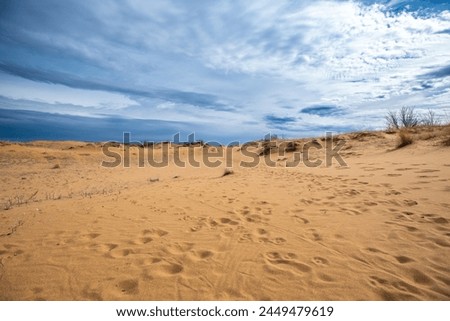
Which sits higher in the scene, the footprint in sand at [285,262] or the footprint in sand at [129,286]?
the footprint in sand at [285,262]

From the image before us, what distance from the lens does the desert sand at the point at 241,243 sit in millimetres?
2658

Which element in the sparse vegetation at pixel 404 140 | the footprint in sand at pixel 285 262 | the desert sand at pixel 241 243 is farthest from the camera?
the sparse vegetation at pixel 404 140

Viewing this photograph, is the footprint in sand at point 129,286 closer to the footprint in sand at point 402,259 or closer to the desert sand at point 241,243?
the desert sand at point 241,243

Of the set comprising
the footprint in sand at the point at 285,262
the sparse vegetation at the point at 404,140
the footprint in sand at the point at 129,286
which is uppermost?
the sparse vegetation at the point at 404,140

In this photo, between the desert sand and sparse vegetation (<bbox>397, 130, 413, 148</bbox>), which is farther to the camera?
sparse vegetation (<bbox>397, 130, 413, 148</bbox>)

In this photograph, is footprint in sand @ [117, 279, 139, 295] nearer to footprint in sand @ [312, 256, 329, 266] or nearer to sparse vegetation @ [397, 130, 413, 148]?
footprint in sand @ [312, 256, 329, 266]

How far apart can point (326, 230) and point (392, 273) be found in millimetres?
1179

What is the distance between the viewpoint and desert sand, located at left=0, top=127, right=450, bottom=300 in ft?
8.72

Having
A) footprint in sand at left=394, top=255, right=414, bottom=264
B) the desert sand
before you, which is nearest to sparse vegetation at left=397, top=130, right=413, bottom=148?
the desert sand

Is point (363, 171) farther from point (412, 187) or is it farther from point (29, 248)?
point (29, 248)

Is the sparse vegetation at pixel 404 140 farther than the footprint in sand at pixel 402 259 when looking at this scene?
Yes

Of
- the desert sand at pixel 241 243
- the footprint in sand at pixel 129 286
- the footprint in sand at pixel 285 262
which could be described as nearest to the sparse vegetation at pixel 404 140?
the desert sand at pixel 241 243

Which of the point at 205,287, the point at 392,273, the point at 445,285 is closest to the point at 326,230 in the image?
the point at 392,273

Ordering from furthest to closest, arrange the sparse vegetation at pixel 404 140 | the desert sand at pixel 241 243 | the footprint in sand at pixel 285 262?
1. the sparse vegetation at pixel 404 140
2. the footprint in sand at pixel 285 262
3. the desert sand at pixel 241 243
